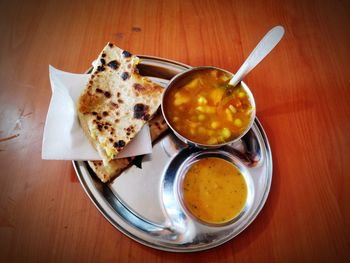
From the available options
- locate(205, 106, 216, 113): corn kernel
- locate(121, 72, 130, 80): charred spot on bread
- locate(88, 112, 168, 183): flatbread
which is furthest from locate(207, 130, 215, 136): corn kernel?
locate(121, 72, 130, 80): charred spot on bread

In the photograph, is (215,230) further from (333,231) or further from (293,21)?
(293,21)

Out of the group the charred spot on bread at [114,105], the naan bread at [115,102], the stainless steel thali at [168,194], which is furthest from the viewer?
the charred spot on bread at [114,105]

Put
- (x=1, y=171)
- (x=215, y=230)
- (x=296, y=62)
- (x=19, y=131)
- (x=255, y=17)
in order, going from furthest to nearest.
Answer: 1. (x=255, y=17)
2. (x=296, y=62)
3. (x=19, y=131)
4. (x=1, y=171)
5. (x=215, y=230)

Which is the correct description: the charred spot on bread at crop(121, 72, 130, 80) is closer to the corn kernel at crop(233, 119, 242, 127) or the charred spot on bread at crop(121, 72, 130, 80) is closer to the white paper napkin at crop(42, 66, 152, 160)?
the white paper napkin at crop(42, 66, 152, 160)

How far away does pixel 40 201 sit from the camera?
1561 mm

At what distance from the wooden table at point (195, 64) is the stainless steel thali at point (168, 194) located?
0.32ft

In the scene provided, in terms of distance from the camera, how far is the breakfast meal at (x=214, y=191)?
1544 millimetres


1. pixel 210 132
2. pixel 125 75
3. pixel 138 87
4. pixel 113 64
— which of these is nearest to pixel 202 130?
pixel 210 132

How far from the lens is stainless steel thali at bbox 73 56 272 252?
4.84 ft


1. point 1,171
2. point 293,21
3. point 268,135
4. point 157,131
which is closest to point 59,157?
point 1,171

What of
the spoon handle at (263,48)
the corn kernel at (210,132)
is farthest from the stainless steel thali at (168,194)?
the spoon handle at (263,48)

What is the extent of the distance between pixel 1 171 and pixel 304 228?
1790mm

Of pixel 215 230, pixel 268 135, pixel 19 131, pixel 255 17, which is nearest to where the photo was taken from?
pixel 215 230

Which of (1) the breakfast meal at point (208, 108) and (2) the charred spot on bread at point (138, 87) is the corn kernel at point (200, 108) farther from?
(2) the charred spot on bread at point (138, 87)
